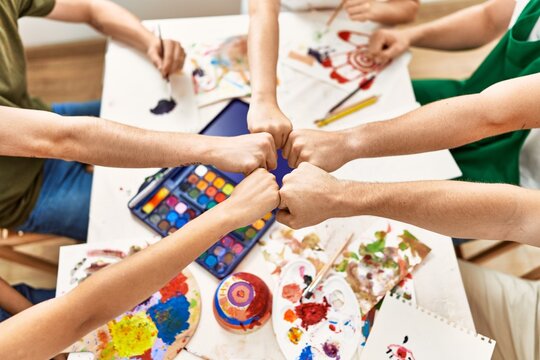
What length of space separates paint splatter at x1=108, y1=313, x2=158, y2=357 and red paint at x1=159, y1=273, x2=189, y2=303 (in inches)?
2.1

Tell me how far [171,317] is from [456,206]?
1.93 ft

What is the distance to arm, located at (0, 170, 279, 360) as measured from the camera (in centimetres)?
74

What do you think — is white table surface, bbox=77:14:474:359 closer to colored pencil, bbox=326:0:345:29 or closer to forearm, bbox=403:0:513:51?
colored pencil, bbox=326:0:345:29

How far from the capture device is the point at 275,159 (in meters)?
1.01

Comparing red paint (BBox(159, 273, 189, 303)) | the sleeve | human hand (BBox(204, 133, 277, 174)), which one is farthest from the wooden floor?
red paint (BBox(159, 273, 189, 303))

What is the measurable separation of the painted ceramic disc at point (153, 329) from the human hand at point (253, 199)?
0.57 ft

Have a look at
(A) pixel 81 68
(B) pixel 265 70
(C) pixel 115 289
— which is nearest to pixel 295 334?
(C) pixel 115 289

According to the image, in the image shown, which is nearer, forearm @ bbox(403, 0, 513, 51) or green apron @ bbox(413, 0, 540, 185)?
green apron @ bbox(413, 0, 540, 185)

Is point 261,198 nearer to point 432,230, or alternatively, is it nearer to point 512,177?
point 432,230

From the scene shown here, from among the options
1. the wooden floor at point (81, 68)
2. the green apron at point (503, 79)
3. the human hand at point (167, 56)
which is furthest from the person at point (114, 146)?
the wooden floor at point (81, 68)

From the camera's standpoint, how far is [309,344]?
34.1 inches

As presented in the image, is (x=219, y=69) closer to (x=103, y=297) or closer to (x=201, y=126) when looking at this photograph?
(x=201, y=126)

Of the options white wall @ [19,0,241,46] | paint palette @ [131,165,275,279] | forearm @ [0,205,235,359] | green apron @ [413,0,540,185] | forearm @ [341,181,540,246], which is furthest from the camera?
white wall @ [19,0,241,46]

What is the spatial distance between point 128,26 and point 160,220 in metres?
0.56
